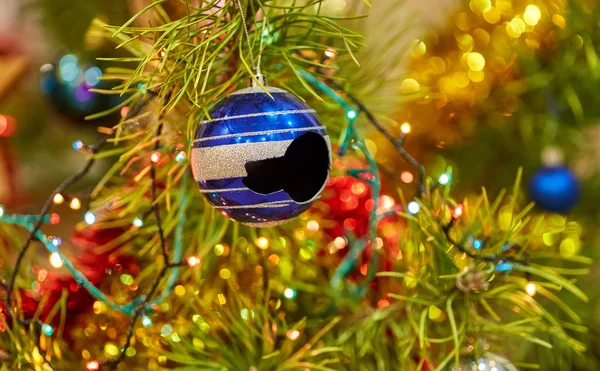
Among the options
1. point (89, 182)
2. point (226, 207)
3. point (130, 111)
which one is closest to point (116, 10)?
point (89, 182)

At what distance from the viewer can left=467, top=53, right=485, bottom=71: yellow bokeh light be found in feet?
1.82

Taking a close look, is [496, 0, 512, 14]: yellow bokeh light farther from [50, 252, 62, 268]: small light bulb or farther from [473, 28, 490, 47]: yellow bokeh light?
[50, 252, 62, 268]: small light bulb

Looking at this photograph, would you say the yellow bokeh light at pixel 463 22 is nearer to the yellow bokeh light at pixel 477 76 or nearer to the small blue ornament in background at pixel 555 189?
the yellow bokeh light at pixel 477 76

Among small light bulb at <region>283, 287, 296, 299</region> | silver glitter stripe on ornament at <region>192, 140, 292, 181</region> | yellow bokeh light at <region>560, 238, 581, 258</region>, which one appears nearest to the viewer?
silver glitter stripe on ornament at <region>192, 140, 292, 181</region>

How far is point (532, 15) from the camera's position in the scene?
1.74 ft

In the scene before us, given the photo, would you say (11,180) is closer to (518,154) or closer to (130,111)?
(130,111)

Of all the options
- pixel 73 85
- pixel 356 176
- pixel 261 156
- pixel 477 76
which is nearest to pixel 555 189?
pixel 477 76

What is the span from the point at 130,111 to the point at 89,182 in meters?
0.32

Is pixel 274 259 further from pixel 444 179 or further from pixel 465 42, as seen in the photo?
pixel 465 42

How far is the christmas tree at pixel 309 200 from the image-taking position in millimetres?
315

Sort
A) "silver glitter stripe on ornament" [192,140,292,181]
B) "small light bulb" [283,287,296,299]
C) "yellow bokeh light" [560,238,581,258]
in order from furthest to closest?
"yellow bokeh light" [560,238,581,258] → "small light bulb" [283,287,296,299] → "silver glitter stripe on ornament" [192,140,292,181]

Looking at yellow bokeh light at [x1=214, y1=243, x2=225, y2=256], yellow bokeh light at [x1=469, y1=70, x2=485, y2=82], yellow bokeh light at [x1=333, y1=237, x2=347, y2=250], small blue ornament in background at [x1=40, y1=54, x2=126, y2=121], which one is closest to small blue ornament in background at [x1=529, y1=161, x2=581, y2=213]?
yellow bokeh light at [x1=469, y1=70, x2=485, y2=82]

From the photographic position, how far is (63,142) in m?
0.72

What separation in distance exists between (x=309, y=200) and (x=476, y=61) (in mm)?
342
